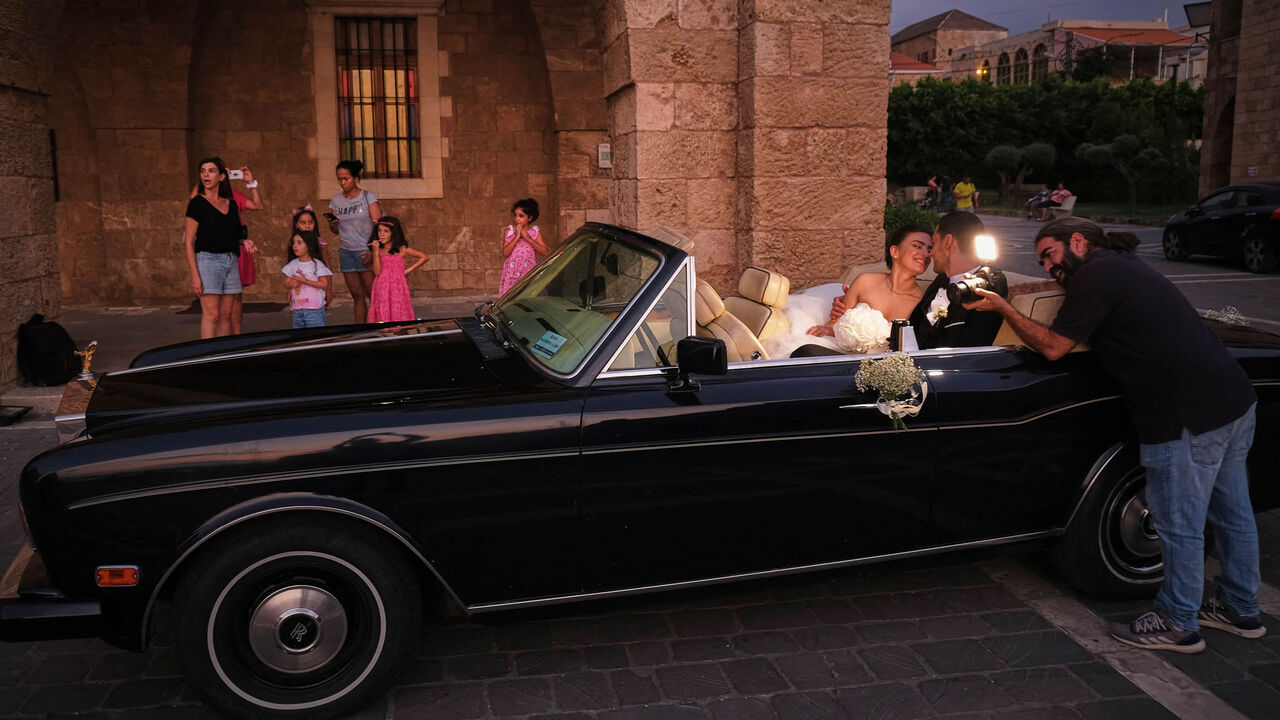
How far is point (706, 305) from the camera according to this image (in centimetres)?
468

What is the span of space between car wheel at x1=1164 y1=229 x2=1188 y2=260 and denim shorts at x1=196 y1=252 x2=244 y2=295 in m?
17.0

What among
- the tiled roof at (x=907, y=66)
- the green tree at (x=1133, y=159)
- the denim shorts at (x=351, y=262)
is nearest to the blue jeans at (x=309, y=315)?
the denim shorts at (x=351, y=262)

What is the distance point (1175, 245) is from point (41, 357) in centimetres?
1850

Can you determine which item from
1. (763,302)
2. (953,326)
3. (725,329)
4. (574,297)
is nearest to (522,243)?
(763,302)

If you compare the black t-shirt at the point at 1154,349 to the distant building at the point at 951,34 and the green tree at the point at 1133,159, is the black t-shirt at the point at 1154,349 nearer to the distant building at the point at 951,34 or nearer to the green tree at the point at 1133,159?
the green tree at the point at 1133,159

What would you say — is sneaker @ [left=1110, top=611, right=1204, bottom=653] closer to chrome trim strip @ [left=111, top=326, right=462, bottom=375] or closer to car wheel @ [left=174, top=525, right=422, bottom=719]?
car wheel @ [left=174, top=525, right=422, bottom=719]

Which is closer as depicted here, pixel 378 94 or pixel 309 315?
pixel 309 315

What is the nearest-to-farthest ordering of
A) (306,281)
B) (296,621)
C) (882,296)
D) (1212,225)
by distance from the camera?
(296,621), (882,296), (306,281), (1212,225)

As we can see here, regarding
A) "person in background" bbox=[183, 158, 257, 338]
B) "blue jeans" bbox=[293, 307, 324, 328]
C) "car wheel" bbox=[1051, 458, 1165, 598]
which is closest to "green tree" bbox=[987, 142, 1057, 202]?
"person in background" bbox=[183, 158, 257, 338]

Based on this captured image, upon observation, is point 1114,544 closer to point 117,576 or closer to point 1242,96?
point 117,576

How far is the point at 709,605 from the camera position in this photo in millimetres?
4238

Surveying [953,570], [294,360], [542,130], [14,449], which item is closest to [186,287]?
[542,130]

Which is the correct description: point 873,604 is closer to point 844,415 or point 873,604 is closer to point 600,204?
point 844,415

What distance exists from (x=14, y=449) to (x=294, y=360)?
145 inches
